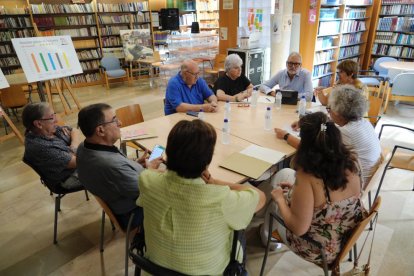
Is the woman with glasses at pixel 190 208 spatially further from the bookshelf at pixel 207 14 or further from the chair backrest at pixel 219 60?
the bookshelf at pixel 207 14

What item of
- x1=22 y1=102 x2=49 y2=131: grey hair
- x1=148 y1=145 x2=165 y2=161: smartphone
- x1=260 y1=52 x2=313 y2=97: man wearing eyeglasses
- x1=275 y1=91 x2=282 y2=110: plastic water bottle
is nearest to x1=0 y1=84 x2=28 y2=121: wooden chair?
x1=22 y1=102 x2=49 y2=131: grey hair

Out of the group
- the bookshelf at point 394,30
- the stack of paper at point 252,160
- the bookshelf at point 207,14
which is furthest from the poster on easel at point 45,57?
the bookshelf at point 394,30

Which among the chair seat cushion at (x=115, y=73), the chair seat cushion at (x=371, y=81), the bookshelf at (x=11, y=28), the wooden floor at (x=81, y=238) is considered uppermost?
the bookshelf at (x=11, y=28)

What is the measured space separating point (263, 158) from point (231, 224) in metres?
0.86

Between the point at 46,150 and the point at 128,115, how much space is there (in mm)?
981

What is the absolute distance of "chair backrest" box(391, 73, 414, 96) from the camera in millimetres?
4594

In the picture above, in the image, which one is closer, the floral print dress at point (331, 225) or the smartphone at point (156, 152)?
the floral print dress at point (331, 225)

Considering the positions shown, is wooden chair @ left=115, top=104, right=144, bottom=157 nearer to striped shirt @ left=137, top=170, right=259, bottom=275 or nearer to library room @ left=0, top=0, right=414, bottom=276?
library room @ left=0, top=0, right=414, bottom=276

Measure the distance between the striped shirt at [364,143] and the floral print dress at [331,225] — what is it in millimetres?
526

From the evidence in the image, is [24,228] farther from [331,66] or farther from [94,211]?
[331,66]

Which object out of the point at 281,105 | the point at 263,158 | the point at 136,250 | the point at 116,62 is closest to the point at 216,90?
the point at 281,105

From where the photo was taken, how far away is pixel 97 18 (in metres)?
7.76

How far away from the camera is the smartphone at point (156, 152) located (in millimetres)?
2053

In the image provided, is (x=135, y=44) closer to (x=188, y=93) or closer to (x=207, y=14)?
(x=207, y=14)
